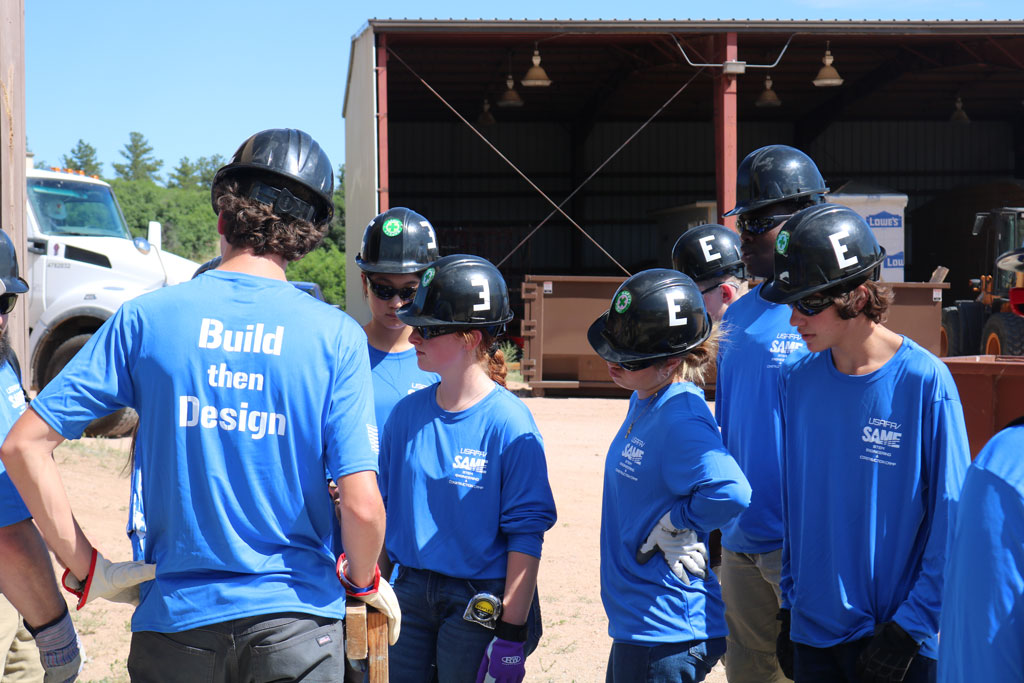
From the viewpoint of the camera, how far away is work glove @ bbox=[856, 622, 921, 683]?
252cm

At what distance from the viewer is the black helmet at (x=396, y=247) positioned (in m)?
3.70

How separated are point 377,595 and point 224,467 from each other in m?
0.55

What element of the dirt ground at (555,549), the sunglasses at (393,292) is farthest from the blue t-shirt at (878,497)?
the dirt ground at (555,549)

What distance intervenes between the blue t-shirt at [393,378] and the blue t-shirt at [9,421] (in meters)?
1.24

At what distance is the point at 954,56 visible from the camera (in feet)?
72.2

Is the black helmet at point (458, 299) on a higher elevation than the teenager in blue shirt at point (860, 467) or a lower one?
higher

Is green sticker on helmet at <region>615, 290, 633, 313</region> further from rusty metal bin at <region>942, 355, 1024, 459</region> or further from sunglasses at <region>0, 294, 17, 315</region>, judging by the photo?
rusty metal bin at <region>942, 355, 1024, 459</region>

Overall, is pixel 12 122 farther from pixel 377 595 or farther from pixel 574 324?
pixel 574 324

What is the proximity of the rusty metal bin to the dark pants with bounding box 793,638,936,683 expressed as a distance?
4.60 metres

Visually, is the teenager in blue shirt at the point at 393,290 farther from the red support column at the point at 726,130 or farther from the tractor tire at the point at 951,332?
the tractor tire at the point at 951,332

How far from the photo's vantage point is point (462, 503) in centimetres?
307

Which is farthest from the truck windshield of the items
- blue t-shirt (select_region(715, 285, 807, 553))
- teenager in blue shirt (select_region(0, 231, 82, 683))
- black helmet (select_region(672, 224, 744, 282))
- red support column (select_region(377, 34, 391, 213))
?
blue t-shirt (select_region(715, 285, 807, 553))

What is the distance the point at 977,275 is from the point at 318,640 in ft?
96.3

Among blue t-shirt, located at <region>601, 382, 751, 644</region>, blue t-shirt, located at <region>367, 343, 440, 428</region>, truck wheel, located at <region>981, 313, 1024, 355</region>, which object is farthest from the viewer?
truck wheel, located at <region>981, 313, 1024, 355</region>
